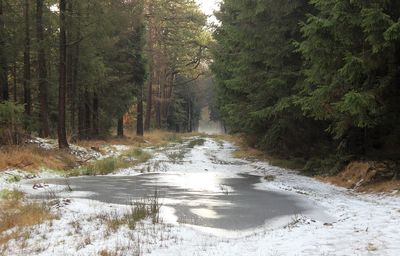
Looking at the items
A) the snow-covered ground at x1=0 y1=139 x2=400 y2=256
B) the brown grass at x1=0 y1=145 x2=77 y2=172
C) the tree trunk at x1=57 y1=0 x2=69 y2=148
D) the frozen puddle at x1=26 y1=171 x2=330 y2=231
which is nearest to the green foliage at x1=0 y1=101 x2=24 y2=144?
the brown grass at x1=0 y1=145 x2=77 y2=172

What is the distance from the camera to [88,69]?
29.6 meters

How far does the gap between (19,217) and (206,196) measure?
16.9ft

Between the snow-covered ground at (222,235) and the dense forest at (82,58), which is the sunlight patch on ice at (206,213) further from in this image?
the dense forest at (82,58)

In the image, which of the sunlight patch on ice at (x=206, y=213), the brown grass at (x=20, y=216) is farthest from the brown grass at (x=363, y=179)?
the brown grass at (x=20, y=216)

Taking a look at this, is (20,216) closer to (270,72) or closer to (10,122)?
(10,122)

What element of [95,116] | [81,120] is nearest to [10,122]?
[81,120]

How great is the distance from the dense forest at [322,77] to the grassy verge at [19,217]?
24.8ft

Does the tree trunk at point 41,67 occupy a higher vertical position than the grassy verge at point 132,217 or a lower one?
higher

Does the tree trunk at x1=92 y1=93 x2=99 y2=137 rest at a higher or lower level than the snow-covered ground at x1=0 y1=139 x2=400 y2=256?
higher

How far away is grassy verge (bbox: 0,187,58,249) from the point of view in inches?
347

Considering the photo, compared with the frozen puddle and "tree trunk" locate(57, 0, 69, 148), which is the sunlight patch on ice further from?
"tree trunk" locate(57, 0, 69, 148)

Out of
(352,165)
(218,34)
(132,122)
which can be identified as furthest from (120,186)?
(132,122)

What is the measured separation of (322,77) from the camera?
1444 cm

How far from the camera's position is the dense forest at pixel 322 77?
12.6 metres
